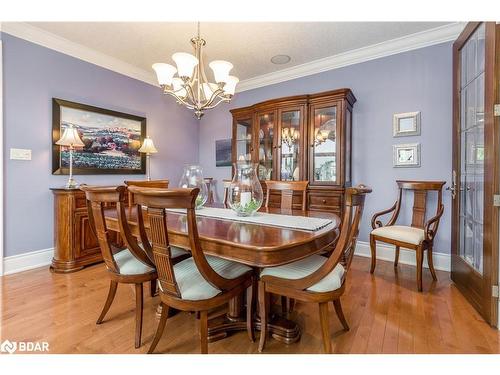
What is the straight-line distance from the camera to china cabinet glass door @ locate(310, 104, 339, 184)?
296 centimetres

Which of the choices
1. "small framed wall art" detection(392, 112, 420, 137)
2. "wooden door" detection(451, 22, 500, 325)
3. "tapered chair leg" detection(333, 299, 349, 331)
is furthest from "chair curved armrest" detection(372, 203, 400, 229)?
"tapered chair leg" detection(333, 299, 349, 331)

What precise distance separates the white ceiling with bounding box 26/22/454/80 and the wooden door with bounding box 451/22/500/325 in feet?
2.46

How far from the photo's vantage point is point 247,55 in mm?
3156

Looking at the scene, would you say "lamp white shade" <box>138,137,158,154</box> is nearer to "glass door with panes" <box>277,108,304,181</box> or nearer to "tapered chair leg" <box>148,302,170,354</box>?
"glass door with panes" <box>277,108,304,181</box>

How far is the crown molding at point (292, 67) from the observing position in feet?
8.49

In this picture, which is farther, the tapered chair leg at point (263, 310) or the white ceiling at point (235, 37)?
the white ceiling at point (235, 37)

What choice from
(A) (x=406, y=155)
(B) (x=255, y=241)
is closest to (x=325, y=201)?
(A) (x=406, y=155)

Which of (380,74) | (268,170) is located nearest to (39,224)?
(268,170)

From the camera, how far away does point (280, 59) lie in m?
3.27

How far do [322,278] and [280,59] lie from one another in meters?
2.94

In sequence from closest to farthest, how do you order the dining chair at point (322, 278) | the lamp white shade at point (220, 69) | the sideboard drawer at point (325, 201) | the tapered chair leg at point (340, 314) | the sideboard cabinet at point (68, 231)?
the dining chair at point (322, 278), the tapered chair leg at point (340, 314), the lamp white shade at point (220, 69), the sideboard cabinet at point (68, 231), the sideboard drawer at point (325, 201)

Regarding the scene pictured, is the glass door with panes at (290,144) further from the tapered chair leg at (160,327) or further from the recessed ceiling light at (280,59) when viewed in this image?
the tapered chair leg at (160,327)

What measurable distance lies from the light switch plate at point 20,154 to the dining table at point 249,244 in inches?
64.8

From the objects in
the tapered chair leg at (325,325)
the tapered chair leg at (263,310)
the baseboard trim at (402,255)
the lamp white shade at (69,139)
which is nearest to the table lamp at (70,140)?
the lamp white shade at (69,139)
